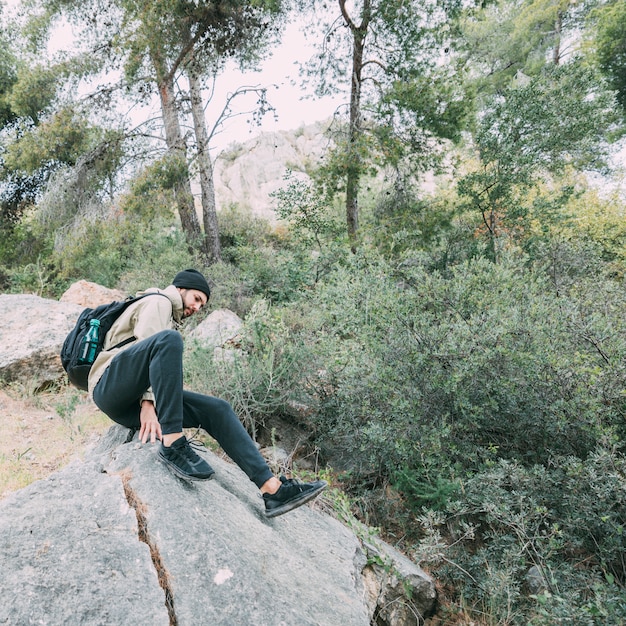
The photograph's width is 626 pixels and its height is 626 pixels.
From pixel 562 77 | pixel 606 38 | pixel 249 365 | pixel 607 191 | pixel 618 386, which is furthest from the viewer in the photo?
pixel 606 38

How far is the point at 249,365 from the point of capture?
430 centimetres

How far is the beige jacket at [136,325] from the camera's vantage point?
2488 mm

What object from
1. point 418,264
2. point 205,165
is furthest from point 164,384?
point 205,165

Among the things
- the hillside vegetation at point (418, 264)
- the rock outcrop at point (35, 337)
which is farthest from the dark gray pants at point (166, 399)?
the rock outcrop at point (35, 337)

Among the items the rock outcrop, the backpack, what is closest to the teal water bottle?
the backpack

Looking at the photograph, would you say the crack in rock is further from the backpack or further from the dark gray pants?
the backpack

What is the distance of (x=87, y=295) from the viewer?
24.1 feet

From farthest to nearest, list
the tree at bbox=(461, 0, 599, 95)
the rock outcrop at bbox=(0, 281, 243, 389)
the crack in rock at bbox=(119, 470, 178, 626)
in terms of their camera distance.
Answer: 1. the tree at bbox=(461, 0, 599, 95)
2. the rock outcrop at bbox=(0, 281, 243, 389)
3. the crack in rock at bbox=(119, 470, 178, 626)

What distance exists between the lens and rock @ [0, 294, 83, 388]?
5.04 meters

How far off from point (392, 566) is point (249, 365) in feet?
7.37

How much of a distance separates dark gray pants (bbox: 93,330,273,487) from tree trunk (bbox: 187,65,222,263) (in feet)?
25.9

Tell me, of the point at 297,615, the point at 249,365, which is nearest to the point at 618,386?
the point at 297,615

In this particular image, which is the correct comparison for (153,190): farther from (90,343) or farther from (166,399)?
(166,399)

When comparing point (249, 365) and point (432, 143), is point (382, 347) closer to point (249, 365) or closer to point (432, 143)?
point (249, 365)
